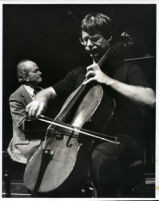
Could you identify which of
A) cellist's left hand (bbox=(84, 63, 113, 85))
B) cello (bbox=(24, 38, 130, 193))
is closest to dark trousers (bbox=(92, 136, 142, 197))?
cello (bbox=(24, 38, 130, 193))

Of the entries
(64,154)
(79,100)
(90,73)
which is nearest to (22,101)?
(79,100)

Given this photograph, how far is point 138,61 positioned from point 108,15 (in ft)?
2.28

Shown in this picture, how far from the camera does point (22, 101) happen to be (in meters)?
5.43

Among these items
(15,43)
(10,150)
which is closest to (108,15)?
(15,43)

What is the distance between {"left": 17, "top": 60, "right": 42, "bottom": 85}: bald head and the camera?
17.9ft

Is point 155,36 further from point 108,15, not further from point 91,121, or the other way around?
point 91,121

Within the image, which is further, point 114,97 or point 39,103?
point 39,103

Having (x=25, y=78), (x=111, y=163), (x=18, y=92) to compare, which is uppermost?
(x=25, y=78)

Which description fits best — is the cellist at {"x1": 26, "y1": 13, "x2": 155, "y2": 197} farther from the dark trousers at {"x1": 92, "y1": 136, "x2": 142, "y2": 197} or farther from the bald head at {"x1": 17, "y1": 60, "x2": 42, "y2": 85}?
the bald head at {"x1": 17, "y1": 60, "x2": 42, "y2": 85}

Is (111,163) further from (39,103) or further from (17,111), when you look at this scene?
(17,111)

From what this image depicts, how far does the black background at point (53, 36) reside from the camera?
17.9 ft

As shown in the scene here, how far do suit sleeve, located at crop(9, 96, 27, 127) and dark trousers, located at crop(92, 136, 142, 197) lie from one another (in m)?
1.03

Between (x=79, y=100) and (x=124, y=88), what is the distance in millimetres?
584

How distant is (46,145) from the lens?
195 inches
